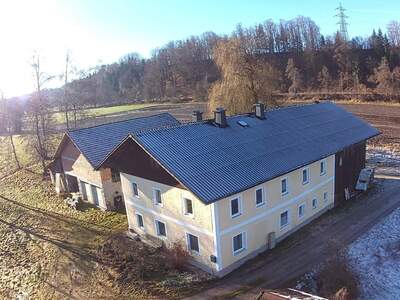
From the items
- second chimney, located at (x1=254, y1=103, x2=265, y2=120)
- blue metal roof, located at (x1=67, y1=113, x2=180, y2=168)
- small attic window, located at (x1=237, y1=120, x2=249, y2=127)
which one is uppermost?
second chimney, located at (x1=254, y1=103, x2=265, y2=120)

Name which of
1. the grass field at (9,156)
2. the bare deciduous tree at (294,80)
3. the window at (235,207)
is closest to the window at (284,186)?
the window at (235,207)

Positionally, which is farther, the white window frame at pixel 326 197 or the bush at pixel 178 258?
the white window frame at pixel 326 197

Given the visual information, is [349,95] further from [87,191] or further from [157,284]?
[157,284]

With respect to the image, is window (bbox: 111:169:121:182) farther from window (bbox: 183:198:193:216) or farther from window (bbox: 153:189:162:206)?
window (bbox: 183:198:193:216)

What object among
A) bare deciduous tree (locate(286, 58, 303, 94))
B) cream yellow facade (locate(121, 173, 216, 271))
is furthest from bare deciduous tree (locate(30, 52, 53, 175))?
bare deciduous tree (locate(286, 58, 303, 94))

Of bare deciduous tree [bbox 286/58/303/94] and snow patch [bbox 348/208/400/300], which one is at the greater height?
bare deciduous tree [bbox 286/58/303/94]

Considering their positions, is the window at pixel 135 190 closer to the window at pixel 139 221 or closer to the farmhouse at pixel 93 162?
the window at pixel 139 221

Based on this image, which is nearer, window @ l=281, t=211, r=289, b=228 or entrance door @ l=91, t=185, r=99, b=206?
window @ l=281, t=211, r=289, b=228
